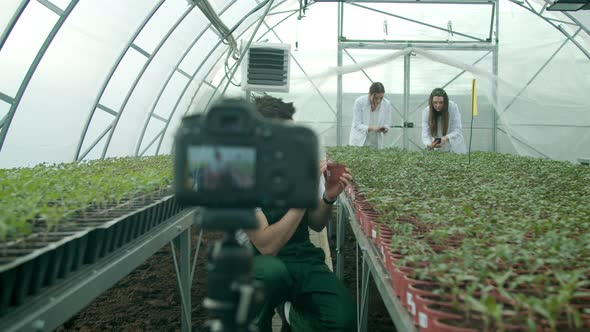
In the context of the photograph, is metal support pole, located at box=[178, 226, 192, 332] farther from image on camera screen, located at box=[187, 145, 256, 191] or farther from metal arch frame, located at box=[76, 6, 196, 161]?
metal arch frame, located at box=[76, 6, 196, 161]

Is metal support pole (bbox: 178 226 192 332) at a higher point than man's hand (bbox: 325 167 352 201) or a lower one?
lower

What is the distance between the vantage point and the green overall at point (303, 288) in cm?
259

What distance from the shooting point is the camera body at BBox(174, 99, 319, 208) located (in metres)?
0.92

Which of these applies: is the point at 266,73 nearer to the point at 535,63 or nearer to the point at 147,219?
the point at 147,219

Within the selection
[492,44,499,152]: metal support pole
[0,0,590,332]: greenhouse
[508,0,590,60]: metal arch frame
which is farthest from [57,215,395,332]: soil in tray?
[508,0,590,60]: metal arch frame

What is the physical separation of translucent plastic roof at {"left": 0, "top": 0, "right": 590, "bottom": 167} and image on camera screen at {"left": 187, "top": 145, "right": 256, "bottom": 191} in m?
4.37

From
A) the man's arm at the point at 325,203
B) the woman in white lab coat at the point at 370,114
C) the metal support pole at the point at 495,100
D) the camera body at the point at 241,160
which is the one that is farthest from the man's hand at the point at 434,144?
the camera body at the point at 241,160

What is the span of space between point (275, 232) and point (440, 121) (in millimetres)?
4164

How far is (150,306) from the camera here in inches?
182

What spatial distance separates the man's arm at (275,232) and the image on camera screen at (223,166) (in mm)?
1643

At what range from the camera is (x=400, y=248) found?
1.95 metres

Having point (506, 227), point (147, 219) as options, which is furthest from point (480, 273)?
point (147, 219)

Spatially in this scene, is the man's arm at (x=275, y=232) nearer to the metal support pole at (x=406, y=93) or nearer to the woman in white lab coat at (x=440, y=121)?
the woman in white lab coat at (x=440, y=121)

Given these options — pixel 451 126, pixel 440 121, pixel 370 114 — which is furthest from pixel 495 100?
pixel 440 121
